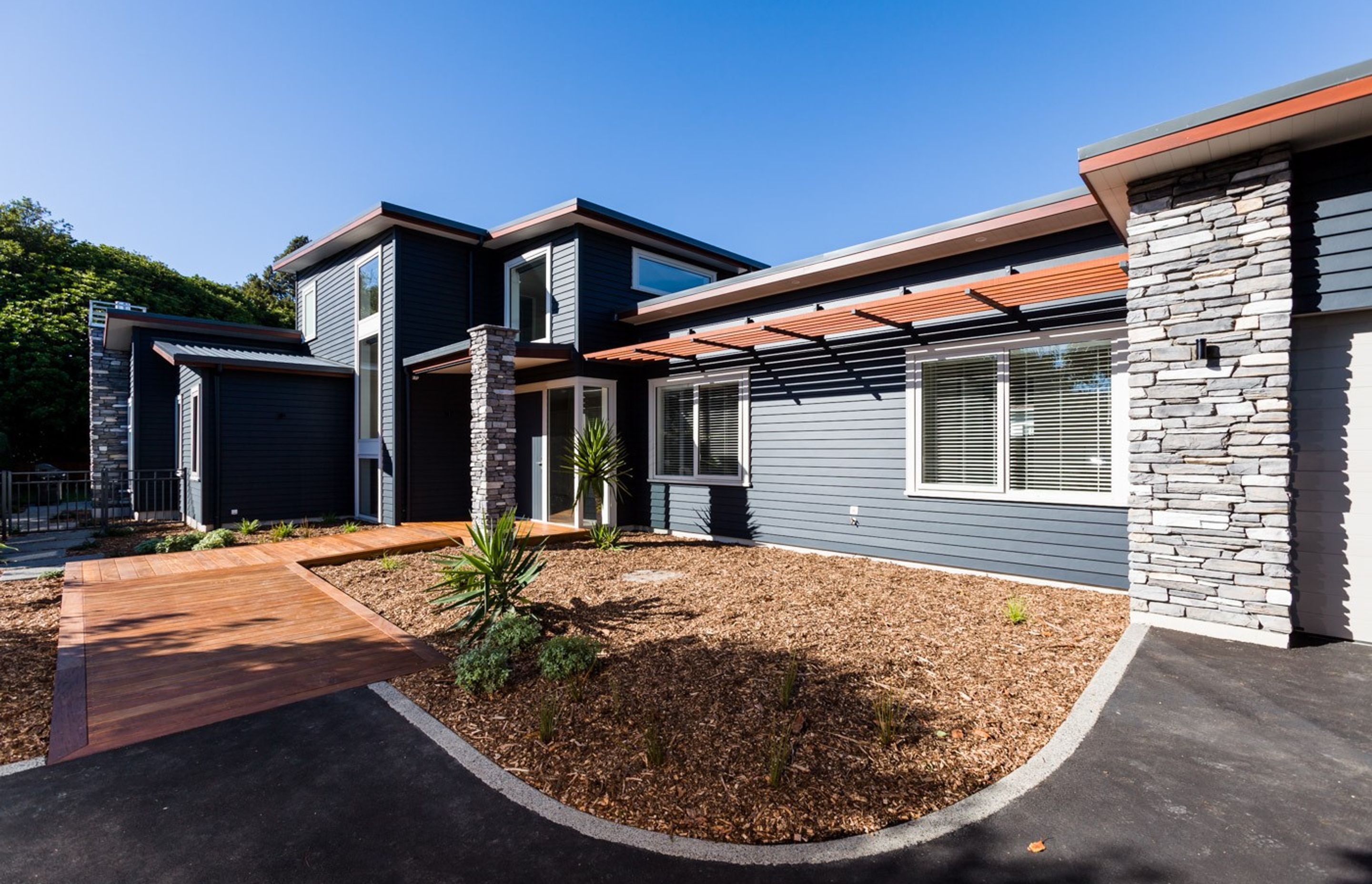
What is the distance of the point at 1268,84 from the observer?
13.3 ft

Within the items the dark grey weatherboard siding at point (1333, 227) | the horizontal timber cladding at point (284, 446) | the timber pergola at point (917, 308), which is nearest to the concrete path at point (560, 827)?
the dark grey weatherboard siding at point (1333, 227)

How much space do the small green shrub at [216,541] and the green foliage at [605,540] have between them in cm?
552

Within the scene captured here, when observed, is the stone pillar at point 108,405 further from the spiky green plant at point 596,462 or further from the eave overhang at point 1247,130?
the eave overhang at point 1247,130

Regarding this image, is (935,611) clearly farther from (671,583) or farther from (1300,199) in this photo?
(1300,199)

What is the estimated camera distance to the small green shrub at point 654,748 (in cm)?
285

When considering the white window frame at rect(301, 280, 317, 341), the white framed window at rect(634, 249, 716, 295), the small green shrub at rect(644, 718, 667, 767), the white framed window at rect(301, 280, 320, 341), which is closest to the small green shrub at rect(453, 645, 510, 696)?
the small green shrub at rect(644, 718, 667, 767)

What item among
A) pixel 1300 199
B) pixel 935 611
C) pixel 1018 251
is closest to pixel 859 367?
pixel 1018 251

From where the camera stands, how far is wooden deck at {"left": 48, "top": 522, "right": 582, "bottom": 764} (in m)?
3.56

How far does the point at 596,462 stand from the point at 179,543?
6.39m

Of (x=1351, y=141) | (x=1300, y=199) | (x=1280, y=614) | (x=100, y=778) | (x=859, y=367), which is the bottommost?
(x=100, y=778)

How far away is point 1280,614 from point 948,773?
10.4ft

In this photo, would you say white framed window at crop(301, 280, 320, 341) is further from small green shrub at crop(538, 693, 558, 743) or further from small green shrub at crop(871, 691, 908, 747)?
small green shrub at crop(871, 691, 908, 747)

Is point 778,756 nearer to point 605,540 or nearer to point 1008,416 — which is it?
point 1008,416

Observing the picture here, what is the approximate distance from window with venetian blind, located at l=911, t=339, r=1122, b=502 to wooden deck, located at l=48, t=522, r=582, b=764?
5.77 meters
